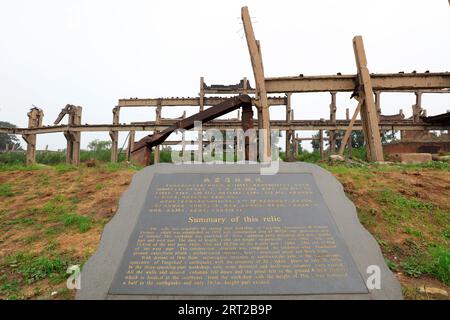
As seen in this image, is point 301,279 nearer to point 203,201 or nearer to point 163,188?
point 203,201

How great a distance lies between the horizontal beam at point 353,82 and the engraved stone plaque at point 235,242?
479 centimetres

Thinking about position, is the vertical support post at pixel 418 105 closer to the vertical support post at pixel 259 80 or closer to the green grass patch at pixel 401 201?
the vertical support post at pixel 259 80

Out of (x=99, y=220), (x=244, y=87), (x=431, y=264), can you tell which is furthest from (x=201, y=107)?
(x=431, y=264)

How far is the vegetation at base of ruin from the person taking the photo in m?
3.56

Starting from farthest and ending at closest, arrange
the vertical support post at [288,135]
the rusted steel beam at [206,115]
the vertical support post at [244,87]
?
the vertical support post at [244,87] → the vertical support post at [288,135] → the rusted steel beam at [206,115]

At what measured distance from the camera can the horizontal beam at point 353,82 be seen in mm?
7625

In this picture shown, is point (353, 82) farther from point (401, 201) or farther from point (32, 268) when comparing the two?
point (32, 268)

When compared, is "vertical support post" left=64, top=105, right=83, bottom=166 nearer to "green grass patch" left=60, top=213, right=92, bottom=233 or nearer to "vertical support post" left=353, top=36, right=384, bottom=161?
"green grass patch" left=60, top=213, right=92, bottom=233

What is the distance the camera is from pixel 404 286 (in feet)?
10.6

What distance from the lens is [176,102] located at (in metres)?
15.1

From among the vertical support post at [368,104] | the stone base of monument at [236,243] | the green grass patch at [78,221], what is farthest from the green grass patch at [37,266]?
the vertical support post at [368,104]

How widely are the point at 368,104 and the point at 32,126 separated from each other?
1447 centimetres

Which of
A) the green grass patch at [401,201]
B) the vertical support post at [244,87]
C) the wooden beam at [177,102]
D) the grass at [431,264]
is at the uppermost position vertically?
the vertical support post at [244,87]
